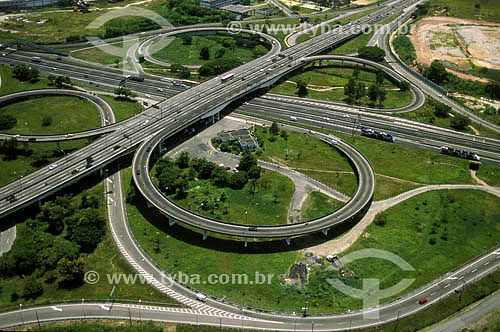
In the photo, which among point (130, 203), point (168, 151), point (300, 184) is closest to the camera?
point (130, 203)

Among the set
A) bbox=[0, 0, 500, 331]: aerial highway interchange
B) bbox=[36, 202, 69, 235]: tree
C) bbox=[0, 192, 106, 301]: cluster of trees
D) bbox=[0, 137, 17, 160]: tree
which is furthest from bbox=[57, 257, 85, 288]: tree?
bbox=[0, 137, 17, 160]: tree

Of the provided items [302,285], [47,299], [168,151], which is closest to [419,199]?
[302,285]

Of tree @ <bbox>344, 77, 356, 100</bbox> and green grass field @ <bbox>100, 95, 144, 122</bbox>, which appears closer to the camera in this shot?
green grass field @ <bbox>100, 95, 144, 122</bbox>

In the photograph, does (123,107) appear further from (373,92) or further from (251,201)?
(373,92)

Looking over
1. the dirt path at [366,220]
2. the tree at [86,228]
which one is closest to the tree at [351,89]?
the dirt path at [366,220]

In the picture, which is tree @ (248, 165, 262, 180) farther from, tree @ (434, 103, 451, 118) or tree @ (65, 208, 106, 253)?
tree @ (434, 103, 451, 118)

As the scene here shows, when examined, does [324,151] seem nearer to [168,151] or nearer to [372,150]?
[372,150]

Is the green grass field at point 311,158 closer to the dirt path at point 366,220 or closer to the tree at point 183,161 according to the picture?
the dirt path at point 366,220
